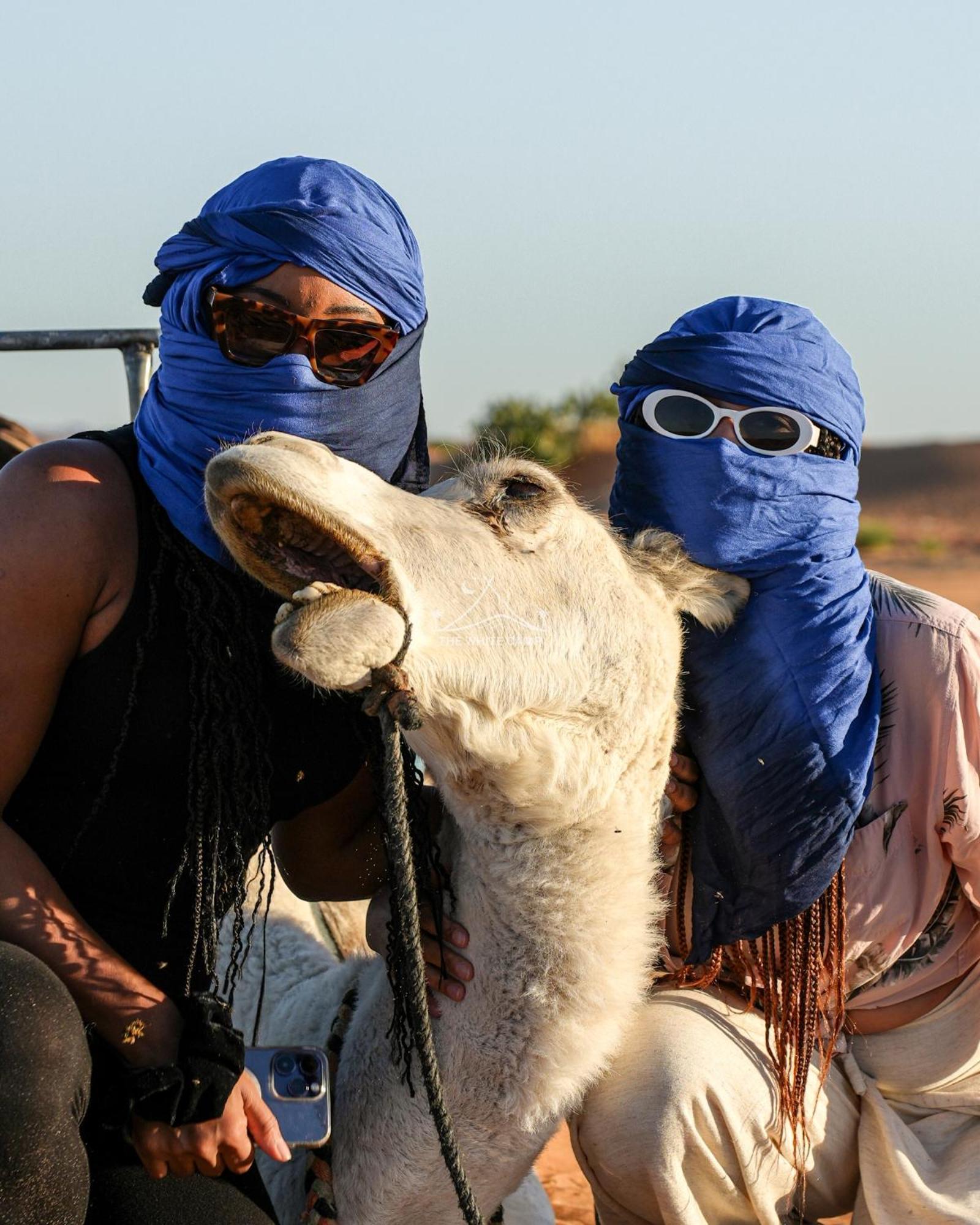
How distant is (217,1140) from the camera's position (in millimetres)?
2627

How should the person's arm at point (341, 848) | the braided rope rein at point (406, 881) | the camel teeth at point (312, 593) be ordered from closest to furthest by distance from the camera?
the camel teeth at point (312, 593) → the braided rope rein at point (406, 881) → the person's arm at point (341, 848)

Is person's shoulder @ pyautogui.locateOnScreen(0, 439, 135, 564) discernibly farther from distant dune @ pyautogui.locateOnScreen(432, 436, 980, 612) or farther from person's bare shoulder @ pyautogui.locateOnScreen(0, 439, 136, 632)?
distant dune @ pyautogui.locateOnScreen(432, 436, 980, 612)

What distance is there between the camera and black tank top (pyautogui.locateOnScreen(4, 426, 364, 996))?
279cm

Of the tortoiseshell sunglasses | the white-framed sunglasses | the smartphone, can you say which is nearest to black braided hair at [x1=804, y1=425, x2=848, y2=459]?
the white-framed sunglasses

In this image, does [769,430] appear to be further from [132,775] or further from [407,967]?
[132,775]

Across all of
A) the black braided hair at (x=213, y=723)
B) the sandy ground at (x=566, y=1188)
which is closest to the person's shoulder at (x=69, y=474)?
the black braided hair at (x=213, y=723)

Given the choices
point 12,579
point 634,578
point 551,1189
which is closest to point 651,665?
point 634,578

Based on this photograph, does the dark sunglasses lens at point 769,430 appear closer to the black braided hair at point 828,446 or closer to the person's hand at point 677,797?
the black braided hair at point 828,446

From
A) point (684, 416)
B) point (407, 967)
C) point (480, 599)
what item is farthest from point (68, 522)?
point (684, 416)

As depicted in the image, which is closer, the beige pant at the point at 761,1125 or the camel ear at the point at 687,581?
the camel ear at the point at 687,581

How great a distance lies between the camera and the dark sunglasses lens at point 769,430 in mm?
3135

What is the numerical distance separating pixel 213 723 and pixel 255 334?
74 centimetres

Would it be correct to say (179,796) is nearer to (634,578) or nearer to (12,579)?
(12,579)

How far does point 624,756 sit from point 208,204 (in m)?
1.38
